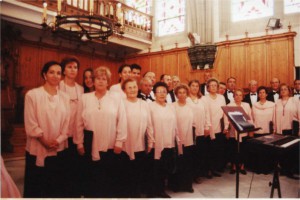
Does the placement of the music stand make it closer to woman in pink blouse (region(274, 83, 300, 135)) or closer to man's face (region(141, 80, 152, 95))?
man's face (region(141, 80, 152, 95))

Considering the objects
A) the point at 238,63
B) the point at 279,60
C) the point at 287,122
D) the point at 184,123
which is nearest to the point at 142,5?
the point at 238,63

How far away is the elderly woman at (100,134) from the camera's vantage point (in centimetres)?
274

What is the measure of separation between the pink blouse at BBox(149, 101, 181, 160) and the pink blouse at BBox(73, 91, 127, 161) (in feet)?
1.69

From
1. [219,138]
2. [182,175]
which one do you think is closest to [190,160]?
[182,175]

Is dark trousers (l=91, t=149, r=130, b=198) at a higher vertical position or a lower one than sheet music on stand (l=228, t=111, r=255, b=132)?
lower

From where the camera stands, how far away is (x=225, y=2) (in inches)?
299

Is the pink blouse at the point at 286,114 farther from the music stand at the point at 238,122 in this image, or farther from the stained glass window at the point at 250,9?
the stained glass window at the point at 250,9

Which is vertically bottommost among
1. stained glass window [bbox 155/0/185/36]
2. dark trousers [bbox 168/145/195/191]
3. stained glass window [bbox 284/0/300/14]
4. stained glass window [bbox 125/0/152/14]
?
dark trousers [bbox 168/145/195/191]

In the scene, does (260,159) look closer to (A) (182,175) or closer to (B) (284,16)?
(A) (182,175)

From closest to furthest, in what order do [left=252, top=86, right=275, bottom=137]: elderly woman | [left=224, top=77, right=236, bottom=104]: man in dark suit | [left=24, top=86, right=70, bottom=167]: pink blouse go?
[left=24, top=86, right=70, bottom=167]: pink blouse
[left=252, top=86, right=275, bottom=137]: elderly woman
[left=224, top=77, right=236, bottom=104]: man in dark suit

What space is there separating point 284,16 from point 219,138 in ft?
14.2

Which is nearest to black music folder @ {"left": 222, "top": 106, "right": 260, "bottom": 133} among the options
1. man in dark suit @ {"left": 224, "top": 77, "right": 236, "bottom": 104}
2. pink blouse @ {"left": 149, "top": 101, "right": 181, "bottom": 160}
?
pink blouse @ {"left": 149, "top": 101, "right": 181, "bottom": 160}

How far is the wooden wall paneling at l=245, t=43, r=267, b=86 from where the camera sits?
23.8 ft

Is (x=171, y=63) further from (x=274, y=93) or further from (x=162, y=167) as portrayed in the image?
(x=162, y=167)
